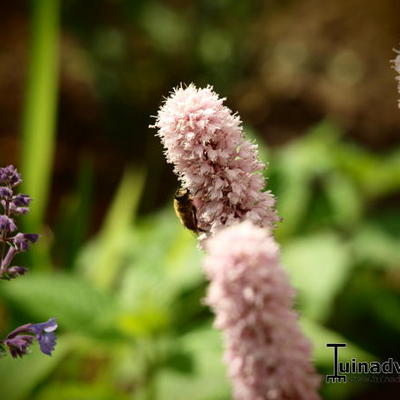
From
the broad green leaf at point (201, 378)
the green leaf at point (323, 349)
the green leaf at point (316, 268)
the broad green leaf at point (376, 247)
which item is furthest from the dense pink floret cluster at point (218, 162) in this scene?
the broad green leaf at point (376, 247)

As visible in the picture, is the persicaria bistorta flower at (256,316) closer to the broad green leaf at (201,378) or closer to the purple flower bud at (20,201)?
the purple flower bud at (20,201)

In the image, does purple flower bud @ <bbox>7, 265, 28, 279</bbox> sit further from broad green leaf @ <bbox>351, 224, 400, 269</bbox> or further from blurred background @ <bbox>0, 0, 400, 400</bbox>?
broad green leaf @ <bbox>351, 224, 400, 269</bbox>

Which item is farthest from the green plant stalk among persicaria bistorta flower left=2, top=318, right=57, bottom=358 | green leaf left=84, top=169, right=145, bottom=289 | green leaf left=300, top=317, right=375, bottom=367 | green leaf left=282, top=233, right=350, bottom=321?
persicaria bistorta flower left=2, top=318, right=57, bottom=358

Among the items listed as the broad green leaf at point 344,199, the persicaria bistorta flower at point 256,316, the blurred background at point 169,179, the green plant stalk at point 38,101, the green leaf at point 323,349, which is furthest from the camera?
the broad green leaf at point 344,199

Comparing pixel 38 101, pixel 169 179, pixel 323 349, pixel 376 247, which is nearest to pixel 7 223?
pixel 323 349

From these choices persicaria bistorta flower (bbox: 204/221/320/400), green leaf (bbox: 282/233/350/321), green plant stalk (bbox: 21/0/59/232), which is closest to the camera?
persicaria bistorta flower (bbox: 204/221/320/400)

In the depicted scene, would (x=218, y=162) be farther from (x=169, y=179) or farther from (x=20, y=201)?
(x=169, y=179)
